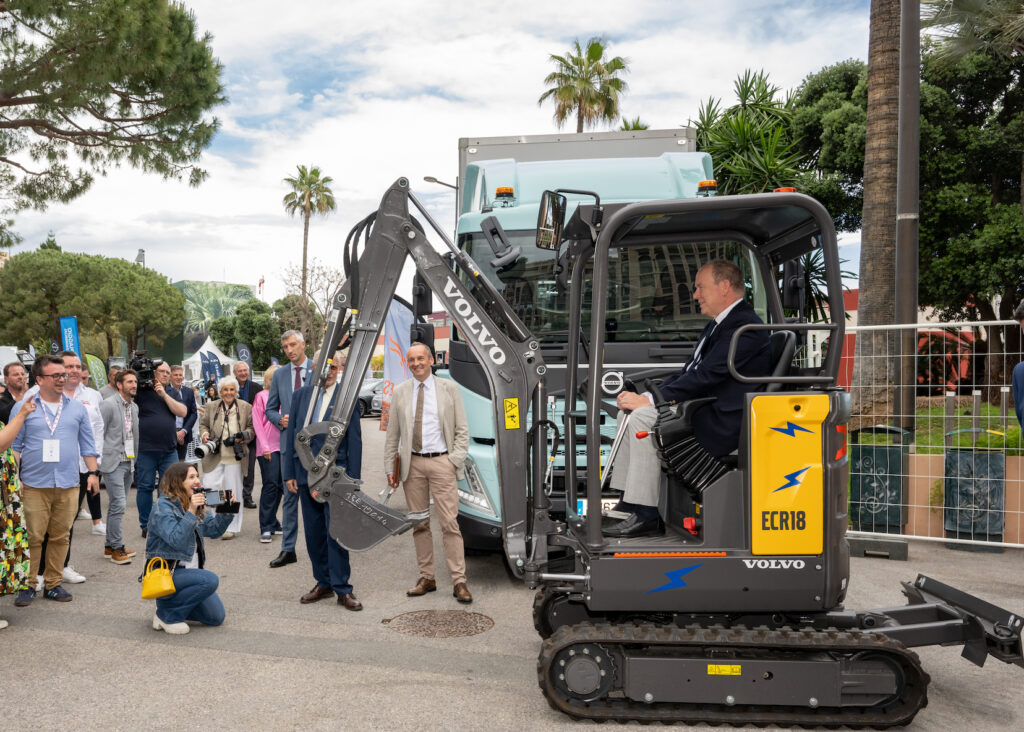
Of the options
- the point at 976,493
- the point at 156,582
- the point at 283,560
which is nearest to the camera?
the point at 156,582

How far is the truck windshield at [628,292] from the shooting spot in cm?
628

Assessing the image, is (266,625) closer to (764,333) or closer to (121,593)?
(121,593)

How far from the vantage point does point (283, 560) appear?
730cm

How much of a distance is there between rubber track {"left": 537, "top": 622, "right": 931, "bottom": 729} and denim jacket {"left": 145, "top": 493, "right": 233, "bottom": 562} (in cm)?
289

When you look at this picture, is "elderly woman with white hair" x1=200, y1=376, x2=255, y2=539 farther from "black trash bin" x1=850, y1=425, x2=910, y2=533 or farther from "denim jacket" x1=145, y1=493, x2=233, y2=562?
"black trash bin" x1=850, y1=425, x2=910, y2=533

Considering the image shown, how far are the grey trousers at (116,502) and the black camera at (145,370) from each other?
2.86ft

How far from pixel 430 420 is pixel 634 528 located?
2.31 m

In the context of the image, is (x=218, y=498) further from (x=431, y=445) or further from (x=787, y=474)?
(x=787, y=474)

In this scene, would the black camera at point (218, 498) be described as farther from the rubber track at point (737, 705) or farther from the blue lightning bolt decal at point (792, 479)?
the blue lightning bolt decal at point (792, 479)

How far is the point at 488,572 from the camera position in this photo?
7.05 m

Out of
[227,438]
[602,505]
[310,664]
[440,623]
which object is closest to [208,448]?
[227,438]

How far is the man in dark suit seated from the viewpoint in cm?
396

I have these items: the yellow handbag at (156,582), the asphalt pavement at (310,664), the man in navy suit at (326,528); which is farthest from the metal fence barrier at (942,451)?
the yellow handbag at (156,582)

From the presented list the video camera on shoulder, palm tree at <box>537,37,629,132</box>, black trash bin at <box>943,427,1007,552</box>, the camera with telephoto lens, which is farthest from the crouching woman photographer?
palm tree at <box>537,37,629,132</box>
